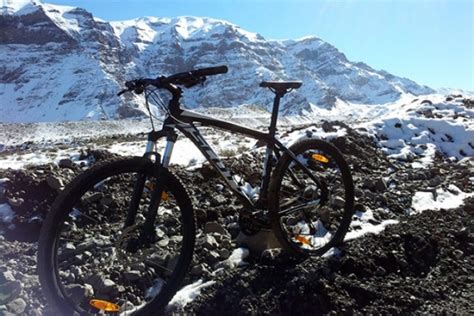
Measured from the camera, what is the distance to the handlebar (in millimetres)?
3325

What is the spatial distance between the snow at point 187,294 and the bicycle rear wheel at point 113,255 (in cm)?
15

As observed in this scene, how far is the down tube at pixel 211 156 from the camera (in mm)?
3660

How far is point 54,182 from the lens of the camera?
5746 millimetres

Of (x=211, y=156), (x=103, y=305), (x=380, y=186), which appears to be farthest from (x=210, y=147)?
(x=380, y=186)

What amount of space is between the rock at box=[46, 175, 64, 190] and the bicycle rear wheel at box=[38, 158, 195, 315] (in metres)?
1.89

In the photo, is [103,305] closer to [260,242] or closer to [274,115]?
[260,242]

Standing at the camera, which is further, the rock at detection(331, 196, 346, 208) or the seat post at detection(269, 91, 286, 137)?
the rock at detection(331, 196, 346, 208)

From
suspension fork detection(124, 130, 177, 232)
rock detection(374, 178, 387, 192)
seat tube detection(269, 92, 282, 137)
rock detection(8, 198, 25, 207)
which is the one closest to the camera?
suspension fork detection(124, 130, 177, 232)

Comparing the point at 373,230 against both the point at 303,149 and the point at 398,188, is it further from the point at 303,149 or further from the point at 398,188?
the point at 398,188

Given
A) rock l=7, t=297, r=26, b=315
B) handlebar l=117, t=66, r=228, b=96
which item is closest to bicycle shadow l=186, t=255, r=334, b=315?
rock l=7, t=297, r=26, b=315

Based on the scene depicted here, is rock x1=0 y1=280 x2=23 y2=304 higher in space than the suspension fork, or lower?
lower

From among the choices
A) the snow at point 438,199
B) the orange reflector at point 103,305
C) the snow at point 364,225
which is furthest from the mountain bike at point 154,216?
the snow at point 438,199

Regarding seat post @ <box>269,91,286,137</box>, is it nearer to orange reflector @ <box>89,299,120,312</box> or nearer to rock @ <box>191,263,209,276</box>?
rock @ <box>191,263,209,276</box>

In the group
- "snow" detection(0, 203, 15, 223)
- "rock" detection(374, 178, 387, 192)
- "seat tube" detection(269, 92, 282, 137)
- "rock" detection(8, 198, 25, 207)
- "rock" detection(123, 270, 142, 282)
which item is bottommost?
"snow" detection(0, 203, 15, 223)
